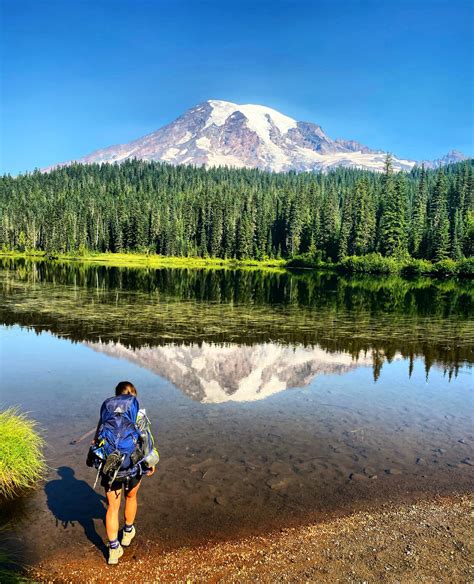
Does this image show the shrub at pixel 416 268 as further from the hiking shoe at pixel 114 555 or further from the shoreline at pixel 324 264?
the hiking shoe at pixel 114 555

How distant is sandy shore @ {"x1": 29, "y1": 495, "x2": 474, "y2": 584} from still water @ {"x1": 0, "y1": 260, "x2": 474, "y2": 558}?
483 millimetres

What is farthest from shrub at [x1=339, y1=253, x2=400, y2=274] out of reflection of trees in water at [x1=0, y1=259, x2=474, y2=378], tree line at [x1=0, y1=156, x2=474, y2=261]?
reflection of trees in water at [x1=0, y1=259, x2=474, y2=378]

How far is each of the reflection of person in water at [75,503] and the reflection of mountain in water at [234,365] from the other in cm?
730

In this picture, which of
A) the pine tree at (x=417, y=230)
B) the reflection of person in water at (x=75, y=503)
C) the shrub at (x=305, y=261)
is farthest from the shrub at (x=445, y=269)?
the reflection of person in water at (x=75, y=503)

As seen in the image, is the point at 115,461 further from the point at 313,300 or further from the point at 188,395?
the point at 313,300

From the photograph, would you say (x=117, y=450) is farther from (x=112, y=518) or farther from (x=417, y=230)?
(x=417, y=230)

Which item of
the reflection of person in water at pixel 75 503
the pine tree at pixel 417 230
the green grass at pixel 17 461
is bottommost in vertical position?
the reflection of person in water at pixel 75 503

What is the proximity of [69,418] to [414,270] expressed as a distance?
365ft

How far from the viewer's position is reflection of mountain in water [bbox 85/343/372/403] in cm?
1980

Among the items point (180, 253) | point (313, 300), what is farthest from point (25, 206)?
point (313, 300)

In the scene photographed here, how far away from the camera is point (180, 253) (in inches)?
6526

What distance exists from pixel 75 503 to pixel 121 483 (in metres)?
2.57

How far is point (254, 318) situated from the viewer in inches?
1538

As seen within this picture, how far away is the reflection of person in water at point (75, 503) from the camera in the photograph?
9.68m
